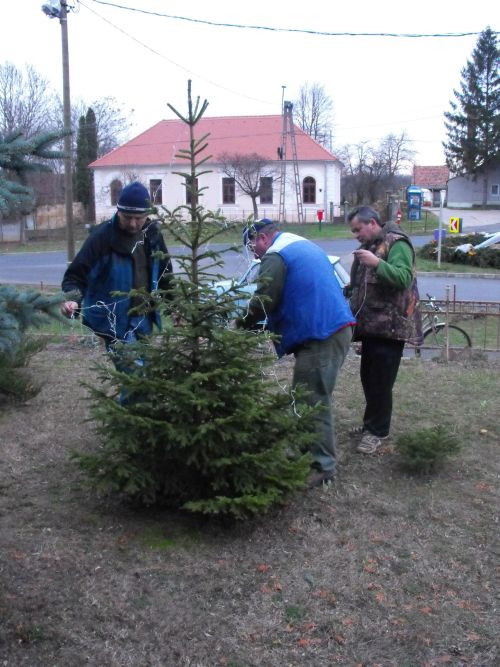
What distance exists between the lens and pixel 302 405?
3670 mm

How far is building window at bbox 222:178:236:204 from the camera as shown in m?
46.1

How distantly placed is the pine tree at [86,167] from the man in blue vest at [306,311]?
4553 centimetres

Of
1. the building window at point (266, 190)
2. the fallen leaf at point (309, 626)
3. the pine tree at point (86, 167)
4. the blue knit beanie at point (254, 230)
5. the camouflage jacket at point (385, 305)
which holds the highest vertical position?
the pine tree at point (86, 167)

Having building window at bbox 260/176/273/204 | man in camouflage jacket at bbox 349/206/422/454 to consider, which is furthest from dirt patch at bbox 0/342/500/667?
building window at bbox 260/176/273/204

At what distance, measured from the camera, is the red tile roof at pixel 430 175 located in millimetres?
73312

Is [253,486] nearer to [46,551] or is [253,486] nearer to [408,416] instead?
[46,551]

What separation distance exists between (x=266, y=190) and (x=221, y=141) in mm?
5304

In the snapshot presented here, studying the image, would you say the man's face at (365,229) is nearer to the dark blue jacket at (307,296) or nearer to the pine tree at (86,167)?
the dark blue jacket at (307,296)

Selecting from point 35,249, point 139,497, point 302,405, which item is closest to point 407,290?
point 302,405

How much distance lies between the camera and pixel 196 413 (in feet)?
11.0

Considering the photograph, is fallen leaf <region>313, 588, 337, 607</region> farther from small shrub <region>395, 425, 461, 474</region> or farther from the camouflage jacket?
the camouflage jacket

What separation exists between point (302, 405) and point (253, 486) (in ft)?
1.64

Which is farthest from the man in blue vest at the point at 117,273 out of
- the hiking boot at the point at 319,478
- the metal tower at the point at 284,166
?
the metal tower at the point at 284,166

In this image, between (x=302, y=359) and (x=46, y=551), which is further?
(x=302, y=359)
